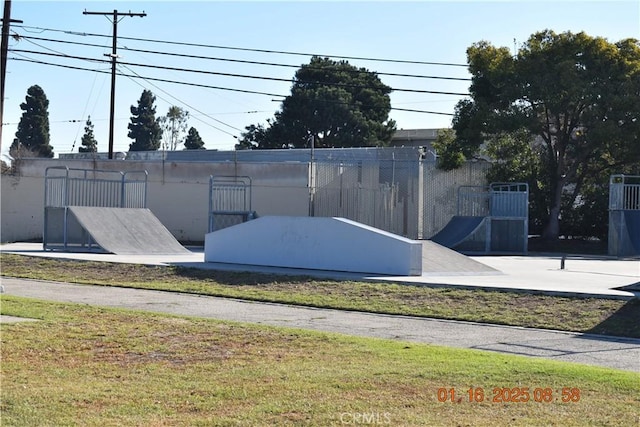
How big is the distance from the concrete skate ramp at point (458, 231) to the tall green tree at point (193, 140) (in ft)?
238

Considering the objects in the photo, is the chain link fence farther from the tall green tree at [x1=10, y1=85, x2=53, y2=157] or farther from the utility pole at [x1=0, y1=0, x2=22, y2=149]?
the tall green tree at [x1=10, y1=85, x2=53, y2=157]

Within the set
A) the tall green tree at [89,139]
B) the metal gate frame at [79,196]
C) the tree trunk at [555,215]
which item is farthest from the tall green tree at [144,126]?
the tree trunk at [555,215]

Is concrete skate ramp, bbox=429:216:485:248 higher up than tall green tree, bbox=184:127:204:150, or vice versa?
tall green tree, bbox=184:127:204:150

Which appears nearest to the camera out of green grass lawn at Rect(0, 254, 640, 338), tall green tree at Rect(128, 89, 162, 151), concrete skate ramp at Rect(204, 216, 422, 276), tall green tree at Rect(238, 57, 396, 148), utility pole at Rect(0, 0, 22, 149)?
green grass lawn at Rect(0, 254, 640, 338)

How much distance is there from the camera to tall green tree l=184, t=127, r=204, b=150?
107188mm

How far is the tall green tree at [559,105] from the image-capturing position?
1454 inches

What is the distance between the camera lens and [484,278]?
21.0m

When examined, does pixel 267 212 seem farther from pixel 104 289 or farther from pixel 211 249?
pixel 104 289

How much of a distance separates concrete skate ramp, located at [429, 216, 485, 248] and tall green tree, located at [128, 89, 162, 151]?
2741 inches

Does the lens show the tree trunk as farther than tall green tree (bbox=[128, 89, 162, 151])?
No

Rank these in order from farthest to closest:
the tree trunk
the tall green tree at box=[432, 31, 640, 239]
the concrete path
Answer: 1. the tree trunk
2. the tall green tree at box=[432, 31, 640, 239]
3. the concrete path

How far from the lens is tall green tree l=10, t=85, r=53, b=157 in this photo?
88.1 metres

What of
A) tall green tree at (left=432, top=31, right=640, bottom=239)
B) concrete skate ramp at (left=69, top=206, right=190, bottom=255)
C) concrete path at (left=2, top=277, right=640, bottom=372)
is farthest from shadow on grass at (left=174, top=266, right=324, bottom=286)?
tall green tree at (left=432, top=31, right=640, bottom=239)

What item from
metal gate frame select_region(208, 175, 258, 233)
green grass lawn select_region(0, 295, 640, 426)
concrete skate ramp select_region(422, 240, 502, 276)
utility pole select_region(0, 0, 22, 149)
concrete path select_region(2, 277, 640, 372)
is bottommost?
concrete path select_region(2, 277, 640, 372)
